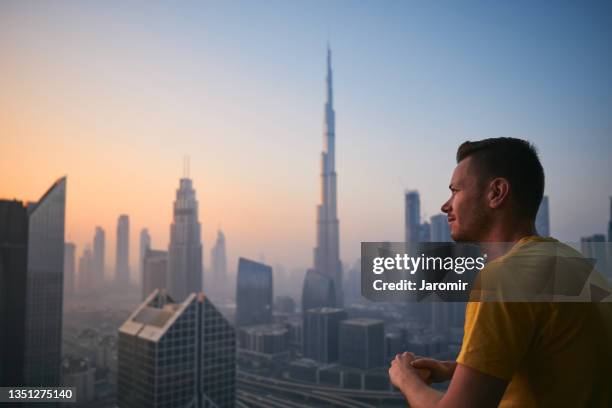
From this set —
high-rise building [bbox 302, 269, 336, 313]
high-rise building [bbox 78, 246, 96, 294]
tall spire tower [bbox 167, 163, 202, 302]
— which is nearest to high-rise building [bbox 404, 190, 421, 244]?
high-rise building [bbox 302, 269, 336, 313]

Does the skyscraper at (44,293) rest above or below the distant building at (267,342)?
above

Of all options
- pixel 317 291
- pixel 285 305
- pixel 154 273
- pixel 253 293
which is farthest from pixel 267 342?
pixel 154 273

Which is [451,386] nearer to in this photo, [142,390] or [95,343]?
[142,390]

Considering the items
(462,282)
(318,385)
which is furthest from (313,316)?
(462,282)

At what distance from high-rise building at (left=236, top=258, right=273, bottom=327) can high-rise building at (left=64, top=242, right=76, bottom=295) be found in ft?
87.5

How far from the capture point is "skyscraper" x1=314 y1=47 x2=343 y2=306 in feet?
240

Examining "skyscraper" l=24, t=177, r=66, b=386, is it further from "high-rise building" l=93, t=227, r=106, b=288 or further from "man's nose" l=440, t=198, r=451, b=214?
"high-rise building" l=93, t=227, r=106, b=288

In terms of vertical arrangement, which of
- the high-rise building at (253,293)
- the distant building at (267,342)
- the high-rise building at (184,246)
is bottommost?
the distant building at (267,342)

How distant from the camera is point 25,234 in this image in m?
31.2

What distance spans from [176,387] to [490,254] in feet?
77.7

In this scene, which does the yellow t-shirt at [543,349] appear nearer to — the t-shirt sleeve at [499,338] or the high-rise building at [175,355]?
the t-shirt sleeve at [499,338]

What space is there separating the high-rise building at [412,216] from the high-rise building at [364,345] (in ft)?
67.1

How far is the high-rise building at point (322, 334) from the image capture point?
4150 cm

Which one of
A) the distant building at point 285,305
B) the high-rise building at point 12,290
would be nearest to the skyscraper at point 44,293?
the high-rise building at point 12,290
